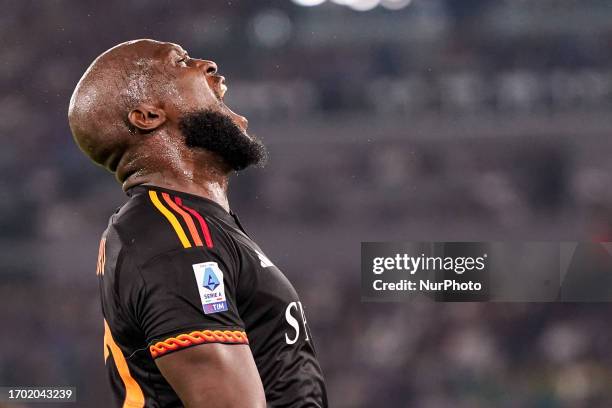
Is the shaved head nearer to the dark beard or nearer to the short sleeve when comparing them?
the dark beard

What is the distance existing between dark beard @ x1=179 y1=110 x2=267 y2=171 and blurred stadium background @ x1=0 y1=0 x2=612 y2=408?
133 centimetres

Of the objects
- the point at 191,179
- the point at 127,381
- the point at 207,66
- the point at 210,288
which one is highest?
the point at 207,66

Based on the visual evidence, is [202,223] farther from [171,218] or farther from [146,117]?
[146,117]

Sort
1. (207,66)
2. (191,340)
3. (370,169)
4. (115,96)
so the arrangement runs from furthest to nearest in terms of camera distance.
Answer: (370,169) < (207,66) < (115,96) < (191,340)

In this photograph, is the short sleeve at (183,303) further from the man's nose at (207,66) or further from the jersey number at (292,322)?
the man's nose at (207,66)

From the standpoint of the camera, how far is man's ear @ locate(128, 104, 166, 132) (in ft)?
3.77

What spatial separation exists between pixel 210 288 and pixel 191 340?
0.19 feet

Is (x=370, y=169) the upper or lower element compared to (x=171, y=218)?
upper

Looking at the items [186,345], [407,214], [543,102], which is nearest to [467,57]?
[543,102]

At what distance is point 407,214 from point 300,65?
1.81 ft

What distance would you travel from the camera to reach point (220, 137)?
3.95ft

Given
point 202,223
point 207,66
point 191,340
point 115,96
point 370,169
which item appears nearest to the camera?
point 191,340

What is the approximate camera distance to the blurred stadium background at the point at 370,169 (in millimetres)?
2561

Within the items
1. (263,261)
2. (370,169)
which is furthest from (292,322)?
(370,169)
